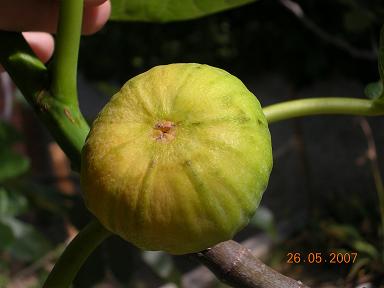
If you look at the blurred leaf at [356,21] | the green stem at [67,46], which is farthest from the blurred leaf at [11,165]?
the blurred leaf at [356,21]

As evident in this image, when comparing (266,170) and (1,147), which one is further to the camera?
(1,147)

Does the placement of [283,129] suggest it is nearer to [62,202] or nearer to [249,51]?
[249,51]

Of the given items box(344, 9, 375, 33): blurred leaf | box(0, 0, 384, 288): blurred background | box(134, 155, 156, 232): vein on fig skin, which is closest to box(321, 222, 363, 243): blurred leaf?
box(0, 0, 384, 288): blurred background

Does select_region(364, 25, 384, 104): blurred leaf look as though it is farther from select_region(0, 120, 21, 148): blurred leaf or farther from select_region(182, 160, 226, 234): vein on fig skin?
select_region(0, 120, 21, 148): blurred leaf

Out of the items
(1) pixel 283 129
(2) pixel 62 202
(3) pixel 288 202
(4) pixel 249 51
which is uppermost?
(2) pixel 62 202

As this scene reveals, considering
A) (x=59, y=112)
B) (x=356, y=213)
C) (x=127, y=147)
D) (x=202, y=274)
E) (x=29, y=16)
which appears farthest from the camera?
(x=356, y=213)

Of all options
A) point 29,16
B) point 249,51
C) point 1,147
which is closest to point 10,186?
point 1,147

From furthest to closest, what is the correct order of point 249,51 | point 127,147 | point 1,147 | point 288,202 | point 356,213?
1. point 249,51
2. point 288,202
3. point 356,213
4. point 1,147
5. point 127,147
